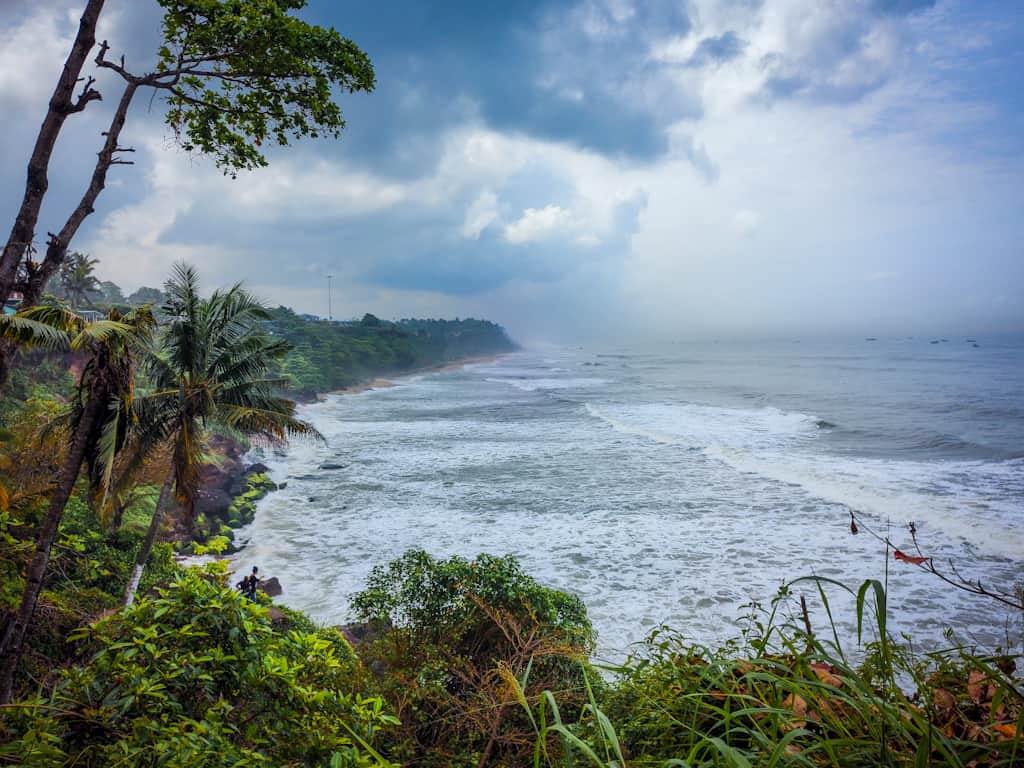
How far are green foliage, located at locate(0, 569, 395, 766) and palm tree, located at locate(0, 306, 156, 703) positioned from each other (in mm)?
2849

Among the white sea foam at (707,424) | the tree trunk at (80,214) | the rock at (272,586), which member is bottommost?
the rock at (272,586)

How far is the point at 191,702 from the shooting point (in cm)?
271

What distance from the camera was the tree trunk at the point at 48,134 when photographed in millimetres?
4633

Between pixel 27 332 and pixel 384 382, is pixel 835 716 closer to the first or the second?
pixel 27 332

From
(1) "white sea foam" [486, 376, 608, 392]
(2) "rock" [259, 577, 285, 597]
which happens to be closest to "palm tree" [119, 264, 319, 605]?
(2) "rock" [259, 577, 285, 597]

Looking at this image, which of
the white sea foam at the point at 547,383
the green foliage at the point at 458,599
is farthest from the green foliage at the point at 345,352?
the green foliage at the point at 458,599

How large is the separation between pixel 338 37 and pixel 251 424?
9119 millimetres

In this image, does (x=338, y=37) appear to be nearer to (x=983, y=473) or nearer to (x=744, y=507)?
(x=744, y=507)

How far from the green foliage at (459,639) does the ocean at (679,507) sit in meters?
1.19

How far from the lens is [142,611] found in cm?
284

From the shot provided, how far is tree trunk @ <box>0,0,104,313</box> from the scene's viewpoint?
4.63 meters

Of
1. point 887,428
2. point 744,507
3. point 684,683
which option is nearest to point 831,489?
point 744,507

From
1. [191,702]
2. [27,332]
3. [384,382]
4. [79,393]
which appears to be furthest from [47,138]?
[384,382]

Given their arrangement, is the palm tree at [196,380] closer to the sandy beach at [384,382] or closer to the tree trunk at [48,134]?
the tree trunk at [48,134]
